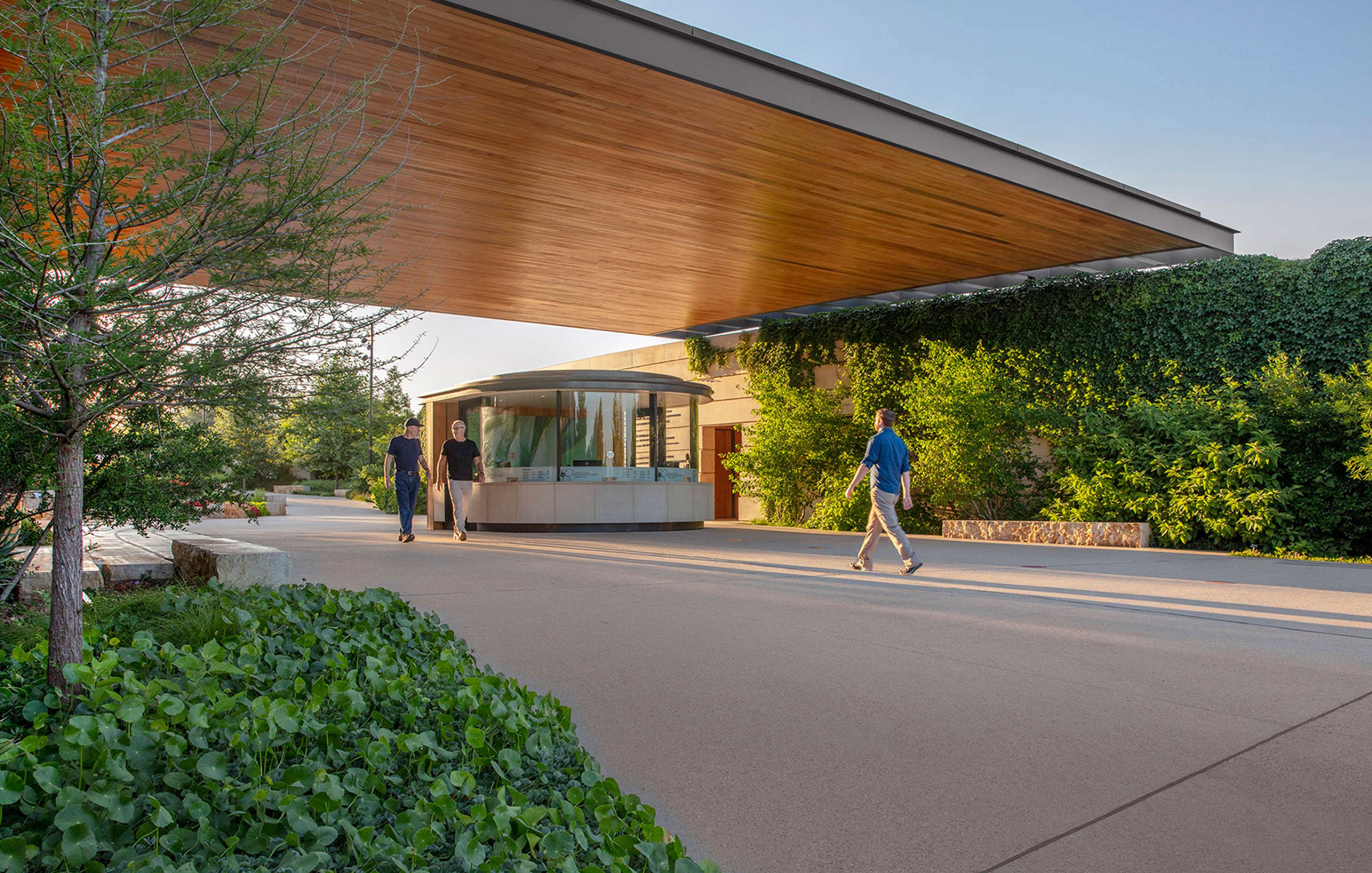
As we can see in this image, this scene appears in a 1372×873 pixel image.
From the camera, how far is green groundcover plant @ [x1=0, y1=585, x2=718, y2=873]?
2.27 meters

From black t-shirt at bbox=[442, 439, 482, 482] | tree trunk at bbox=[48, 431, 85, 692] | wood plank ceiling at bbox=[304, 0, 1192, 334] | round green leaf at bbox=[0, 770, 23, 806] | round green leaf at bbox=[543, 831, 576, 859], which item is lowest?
round green leaf at bbox=[543, 831, 576, 859]

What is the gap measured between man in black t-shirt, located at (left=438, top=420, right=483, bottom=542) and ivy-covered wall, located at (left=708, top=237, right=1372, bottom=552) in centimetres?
743

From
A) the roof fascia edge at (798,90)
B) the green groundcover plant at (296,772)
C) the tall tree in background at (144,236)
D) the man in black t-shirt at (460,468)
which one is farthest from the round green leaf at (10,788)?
the man in black t-shirt at (460,468)

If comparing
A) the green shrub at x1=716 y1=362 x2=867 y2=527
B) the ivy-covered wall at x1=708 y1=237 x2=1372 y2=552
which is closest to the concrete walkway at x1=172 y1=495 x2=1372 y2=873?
the ivy-covered wall at x1=708 y1=237 x2=1372 y2=552

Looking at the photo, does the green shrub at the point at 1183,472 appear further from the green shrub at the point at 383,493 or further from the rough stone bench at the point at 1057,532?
→ the green shrub at the point at 383,493

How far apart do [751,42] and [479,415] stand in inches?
417

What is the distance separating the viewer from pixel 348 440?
5.06 metres

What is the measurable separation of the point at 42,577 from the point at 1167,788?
6.19 metres

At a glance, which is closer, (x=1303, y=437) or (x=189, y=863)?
(x=189, y=863)

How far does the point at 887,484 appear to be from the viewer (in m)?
9.69

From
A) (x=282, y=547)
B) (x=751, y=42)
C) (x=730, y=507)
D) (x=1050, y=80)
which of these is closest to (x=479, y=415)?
(x=282, y=547)

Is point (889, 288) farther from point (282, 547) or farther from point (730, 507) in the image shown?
point (282, 547)

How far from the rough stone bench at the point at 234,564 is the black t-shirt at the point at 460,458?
6.85 m

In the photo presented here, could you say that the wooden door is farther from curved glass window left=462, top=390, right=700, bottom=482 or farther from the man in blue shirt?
the man in blue shirt
